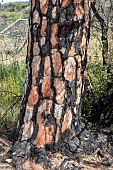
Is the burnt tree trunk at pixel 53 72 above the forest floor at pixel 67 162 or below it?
above

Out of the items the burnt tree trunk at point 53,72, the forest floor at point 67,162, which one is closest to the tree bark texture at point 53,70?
the burnt tree trunk at point 53,72

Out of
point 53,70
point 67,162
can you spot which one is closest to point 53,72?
point 53,70

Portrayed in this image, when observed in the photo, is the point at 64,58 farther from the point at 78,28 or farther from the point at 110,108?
the point at 110,108

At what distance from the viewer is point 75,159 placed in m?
2.89

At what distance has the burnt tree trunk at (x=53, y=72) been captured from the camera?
268cm

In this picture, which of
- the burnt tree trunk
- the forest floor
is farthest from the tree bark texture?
the forest floor

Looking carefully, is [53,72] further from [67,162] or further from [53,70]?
[67,162]

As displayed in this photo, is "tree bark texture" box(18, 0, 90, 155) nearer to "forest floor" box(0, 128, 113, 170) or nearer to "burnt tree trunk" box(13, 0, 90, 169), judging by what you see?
"burnt tree trunk" box(13, 0, 90, 169)

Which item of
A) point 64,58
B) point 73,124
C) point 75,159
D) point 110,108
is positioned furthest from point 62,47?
point 110,108

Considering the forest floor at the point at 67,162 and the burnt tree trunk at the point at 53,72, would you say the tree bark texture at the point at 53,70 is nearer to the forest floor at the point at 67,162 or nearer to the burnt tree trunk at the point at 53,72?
the burnt tree trunk at the point at 53,72

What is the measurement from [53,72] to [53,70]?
0.05 feet

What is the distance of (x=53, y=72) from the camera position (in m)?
2.73

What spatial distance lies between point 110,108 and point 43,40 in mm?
1174

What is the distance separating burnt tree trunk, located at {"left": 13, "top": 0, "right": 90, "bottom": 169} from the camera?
2.68 metres
